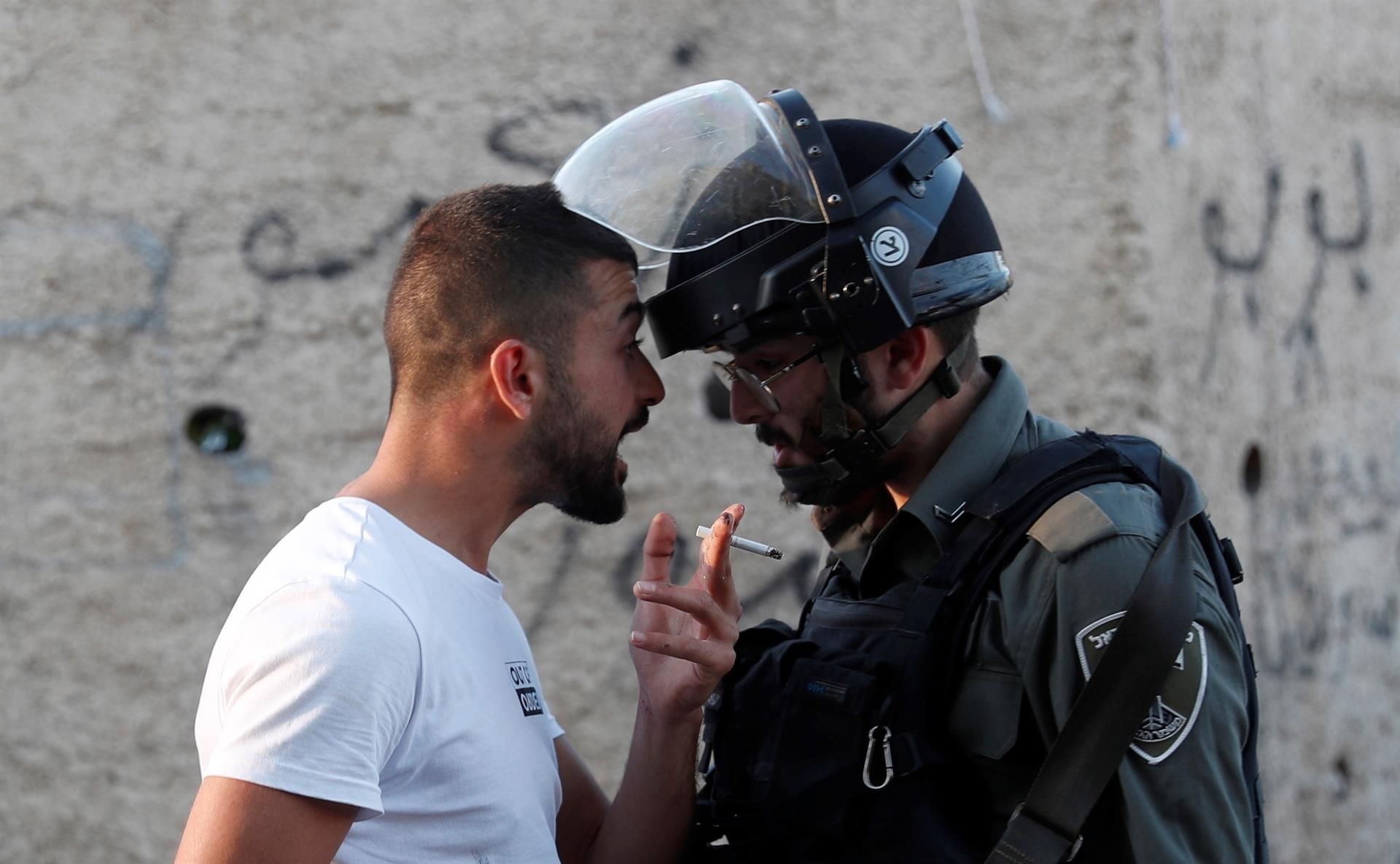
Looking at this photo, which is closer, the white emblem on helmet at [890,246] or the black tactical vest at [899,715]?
the black tactical vest at [899,715]

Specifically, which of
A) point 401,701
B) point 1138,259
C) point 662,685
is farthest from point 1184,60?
point 401,701

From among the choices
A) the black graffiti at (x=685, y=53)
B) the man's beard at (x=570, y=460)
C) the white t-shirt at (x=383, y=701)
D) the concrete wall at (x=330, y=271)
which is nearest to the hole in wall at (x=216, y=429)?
the concrete wall at (x=330, y=271)

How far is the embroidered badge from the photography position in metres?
1.68

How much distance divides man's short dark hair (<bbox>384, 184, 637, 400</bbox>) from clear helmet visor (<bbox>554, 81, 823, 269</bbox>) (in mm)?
72

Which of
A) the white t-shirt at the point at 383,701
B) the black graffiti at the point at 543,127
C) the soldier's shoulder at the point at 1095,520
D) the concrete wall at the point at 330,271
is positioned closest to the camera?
the white t-shirt at the point at 383,701

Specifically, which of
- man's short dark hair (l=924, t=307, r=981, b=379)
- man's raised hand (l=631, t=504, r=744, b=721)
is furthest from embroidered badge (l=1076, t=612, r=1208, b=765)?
man's short dark hair (l=924, t=307, r=981, b=379)

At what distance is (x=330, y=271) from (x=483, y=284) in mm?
2237

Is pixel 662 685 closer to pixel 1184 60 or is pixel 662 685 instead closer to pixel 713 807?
pixel 713 807

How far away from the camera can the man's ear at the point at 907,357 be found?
84.9 inches

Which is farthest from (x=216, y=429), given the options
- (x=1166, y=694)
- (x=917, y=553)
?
(x=1166, y=694)

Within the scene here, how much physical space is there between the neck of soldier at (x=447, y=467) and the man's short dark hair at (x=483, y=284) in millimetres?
57

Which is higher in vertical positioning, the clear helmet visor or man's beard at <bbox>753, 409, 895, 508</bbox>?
the clear helmet visor

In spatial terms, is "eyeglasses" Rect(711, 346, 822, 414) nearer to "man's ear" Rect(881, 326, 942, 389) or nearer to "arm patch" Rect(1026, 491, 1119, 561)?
"man's ear" Rect(881, 326, 942, 389)

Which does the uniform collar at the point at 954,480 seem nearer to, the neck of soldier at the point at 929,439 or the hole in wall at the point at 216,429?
the neck of soldier at the point at 929,439
